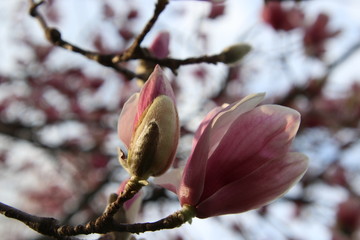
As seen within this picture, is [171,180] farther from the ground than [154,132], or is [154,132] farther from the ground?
[154,132]

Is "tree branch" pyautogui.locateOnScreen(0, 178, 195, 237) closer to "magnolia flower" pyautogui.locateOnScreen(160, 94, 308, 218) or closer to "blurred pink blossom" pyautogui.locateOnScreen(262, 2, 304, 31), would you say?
"magnolia flower" pyautogui.locateOnScreen(160, 94, 308, 218)

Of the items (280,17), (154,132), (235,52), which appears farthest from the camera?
(280,17)

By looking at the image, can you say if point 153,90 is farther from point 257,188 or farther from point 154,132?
point 257,188

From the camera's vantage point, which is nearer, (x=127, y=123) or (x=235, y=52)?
(x=127, y=123)

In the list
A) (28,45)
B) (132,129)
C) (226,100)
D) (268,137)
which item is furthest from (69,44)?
(28,45)

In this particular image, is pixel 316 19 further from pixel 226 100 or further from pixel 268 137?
pixel 268 137

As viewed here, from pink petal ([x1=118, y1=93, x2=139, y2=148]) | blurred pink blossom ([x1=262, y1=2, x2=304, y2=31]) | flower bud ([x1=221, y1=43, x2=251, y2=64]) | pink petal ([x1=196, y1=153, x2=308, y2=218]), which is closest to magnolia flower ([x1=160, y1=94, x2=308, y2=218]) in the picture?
pink petal ([x1=196, y1=153, x2=308, y2=218])

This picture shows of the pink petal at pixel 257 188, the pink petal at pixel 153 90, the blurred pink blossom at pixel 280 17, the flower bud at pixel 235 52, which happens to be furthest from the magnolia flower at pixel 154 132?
the blurred pink blossom at pixel 280 17

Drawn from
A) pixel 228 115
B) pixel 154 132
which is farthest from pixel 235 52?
pixel 154 132

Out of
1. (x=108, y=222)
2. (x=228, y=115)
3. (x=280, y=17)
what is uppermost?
(x=228, y=115)
